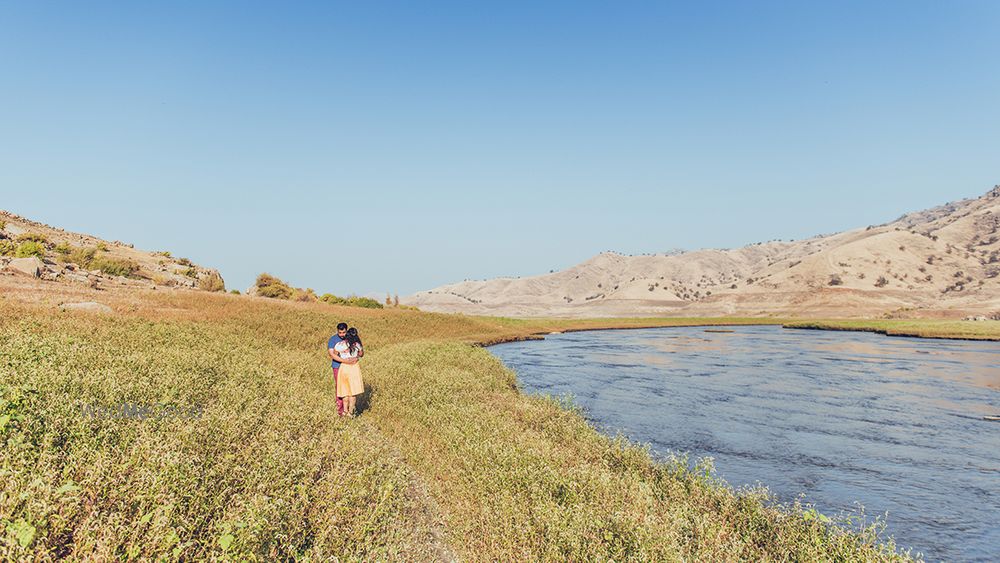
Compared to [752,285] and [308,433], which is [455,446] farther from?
[752,285]

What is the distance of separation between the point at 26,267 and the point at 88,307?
14.7 metres

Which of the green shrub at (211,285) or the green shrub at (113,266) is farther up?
the green shrub at (113,266)

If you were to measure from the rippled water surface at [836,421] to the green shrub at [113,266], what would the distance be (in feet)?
113

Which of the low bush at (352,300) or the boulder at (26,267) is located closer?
the boulder at (26,267)

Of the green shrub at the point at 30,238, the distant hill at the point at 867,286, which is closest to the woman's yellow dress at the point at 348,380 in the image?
the green shrub at the point at 30,238

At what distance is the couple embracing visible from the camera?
14.0 metres

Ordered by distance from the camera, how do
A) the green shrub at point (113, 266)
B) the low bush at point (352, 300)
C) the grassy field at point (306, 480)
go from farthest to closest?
1. the low bush at point (352, 300)
2. the green shrub at point (113, 266)
3. the grassy field at point (306, 480)

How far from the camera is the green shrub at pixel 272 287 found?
5088 centimetres

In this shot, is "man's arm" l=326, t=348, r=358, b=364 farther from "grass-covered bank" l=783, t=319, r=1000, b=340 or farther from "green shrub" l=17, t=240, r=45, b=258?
"grass-covered bank" l=783, t=319, r=1000, b=340

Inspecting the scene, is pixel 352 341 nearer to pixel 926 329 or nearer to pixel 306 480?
pixel 306 480

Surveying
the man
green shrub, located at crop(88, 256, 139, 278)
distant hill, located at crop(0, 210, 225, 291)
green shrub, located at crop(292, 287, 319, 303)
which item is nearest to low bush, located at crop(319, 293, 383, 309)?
green shrub, located at crop(292, 287, 319, 303)

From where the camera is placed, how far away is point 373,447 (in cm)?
1066

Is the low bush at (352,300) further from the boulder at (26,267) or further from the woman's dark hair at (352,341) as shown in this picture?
the woman's dark hair at (352,341)

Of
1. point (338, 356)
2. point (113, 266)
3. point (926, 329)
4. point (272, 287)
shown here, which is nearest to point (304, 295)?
point (272, 287)
